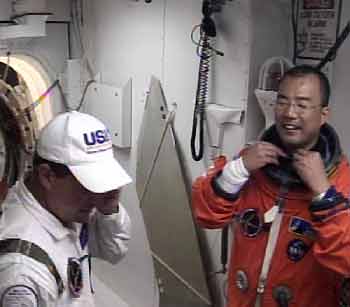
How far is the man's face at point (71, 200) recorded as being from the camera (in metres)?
1.30

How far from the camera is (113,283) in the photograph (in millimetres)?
3686

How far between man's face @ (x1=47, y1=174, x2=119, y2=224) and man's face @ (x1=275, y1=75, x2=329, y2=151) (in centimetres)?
67

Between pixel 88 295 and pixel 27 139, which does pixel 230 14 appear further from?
pixel 27 139

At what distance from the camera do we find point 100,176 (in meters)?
1.31

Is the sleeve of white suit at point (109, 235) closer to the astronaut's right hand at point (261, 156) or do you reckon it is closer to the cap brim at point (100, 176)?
the cap brim at point (100, 176)

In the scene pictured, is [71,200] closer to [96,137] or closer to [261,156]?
[96,137]

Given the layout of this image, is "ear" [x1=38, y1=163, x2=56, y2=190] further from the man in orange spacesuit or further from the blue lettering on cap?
the man in orange spacesuit

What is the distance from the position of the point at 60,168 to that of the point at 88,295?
389 mm

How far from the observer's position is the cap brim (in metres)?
1.28

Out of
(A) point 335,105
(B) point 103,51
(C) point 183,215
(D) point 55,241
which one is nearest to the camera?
(D) point 55,241

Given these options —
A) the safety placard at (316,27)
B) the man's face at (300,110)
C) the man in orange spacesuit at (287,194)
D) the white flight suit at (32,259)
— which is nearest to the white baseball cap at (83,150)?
the white flight suit at (32,259)

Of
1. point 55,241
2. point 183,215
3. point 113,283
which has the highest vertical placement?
point 55,241

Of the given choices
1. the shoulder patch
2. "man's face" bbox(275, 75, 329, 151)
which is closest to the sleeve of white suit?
the shoulder patch

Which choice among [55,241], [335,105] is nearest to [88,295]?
[55,241]
